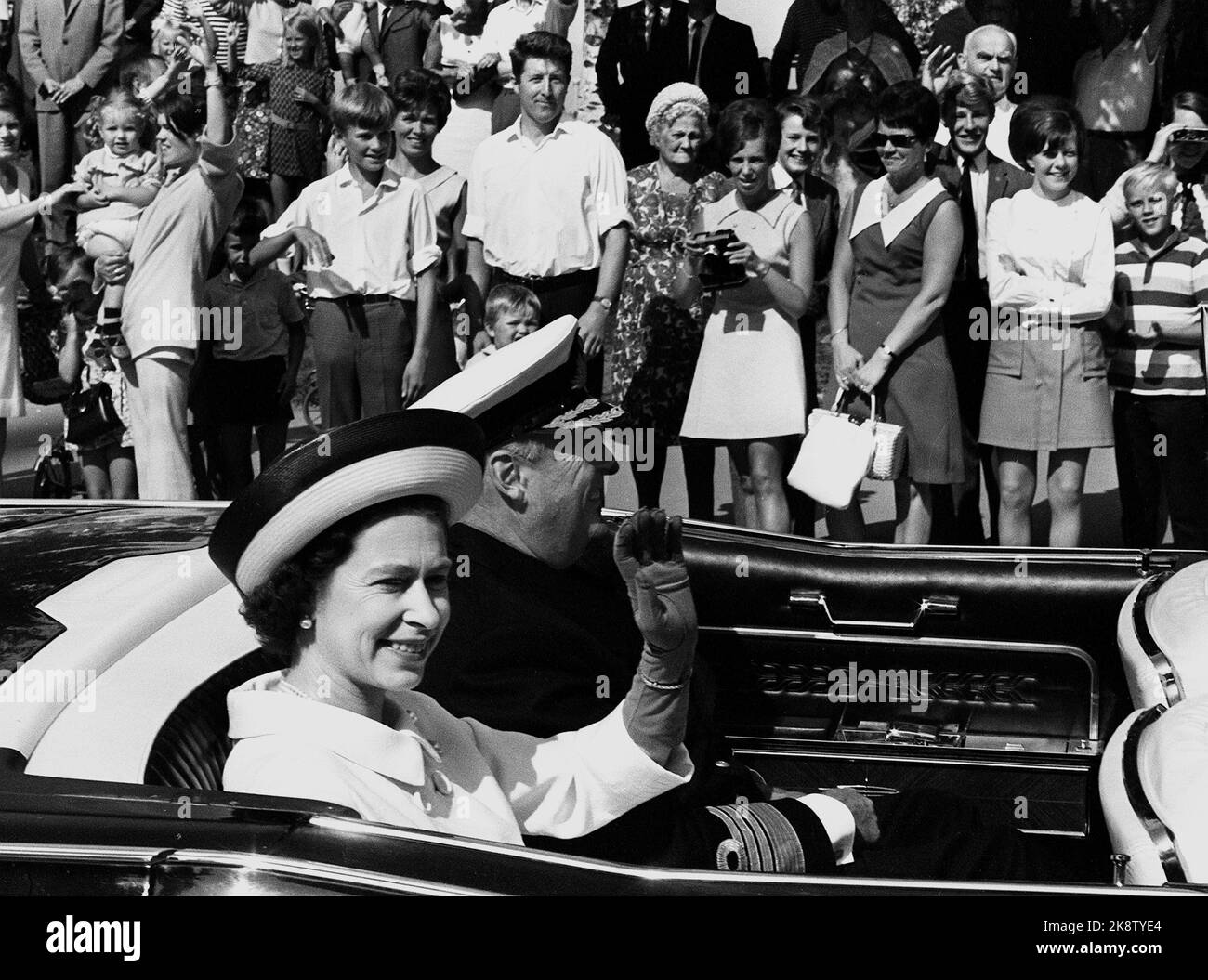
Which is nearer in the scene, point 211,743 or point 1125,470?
point 211,743

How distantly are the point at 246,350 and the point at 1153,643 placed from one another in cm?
412

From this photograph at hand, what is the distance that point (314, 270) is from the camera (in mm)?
6266

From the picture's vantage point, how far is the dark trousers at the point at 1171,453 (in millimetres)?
5844

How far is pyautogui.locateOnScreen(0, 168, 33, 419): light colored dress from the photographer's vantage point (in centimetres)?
667

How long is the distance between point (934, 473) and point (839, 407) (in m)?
0.37

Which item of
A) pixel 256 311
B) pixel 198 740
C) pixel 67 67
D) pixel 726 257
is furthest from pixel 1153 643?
pixel 67 67

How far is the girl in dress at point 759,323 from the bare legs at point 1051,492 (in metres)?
0.69

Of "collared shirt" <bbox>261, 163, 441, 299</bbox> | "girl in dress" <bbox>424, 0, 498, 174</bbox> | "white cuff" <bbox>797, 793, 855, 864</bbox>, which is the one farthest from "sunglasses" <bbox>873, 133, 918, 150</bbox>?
"white cuff" <bbox>797, 793, 855, 864</bbox>

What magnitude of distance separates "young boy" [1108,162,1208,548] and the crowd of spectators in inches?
0.4

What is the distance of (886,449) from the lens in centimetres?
554

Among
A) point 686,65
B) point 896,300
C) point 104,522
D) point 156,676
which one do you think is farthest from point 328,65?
point 156,676

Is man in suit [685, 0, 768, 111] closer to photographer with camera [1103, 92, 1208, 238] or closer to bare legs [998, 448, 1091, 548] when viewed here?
photographer with camera [1103, 92, 1208, 238]

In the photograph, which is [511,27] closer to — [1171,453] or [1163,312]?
[1163,312]
